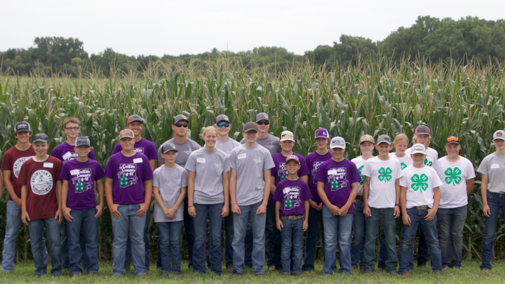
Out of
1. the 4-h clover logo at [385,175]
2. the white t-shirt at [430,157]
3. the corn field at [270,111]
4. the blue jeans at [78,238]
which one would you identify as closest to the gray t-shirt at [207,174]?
the corn field at [270,111]

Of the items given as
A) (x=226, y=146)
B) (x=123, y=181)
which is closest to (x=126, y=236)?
(x=123, y=181)

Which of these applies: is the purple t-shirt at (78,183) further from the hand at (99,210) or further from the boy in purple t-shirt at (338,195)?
the boy in purple t-shirt at (338,195)

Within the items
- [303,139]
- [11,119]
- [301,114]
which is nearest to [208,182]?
[303,139]

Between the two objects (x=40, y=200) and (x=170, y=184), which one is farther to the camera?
(x=170, y=184)

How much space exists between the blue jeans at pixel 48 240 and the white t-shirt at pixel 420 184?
5016mm

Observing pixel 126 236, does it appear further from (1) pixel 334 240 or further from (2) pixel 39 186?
(1) pixel 334 240

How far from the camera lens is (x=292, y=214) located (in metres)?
5.89

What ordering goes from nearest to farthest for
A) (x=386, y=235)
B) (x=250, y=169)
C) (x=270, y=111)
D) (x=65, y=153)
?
(x=250, y=169), (x=386, y=235), (x=65, y=153), (x=270, y=111)

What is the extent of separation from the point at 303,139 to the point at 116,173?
303cm

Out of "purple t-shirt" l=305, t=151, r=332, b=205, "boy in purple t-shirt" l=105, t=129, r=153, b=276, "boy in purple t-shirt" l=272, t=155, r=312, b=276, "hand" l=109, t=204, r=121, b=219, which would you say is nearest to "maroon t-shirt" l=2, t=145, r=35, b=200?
"boy in purple t-shirt" l=105, t=129, r=153, b=276

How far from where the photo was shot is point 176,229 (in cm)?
595

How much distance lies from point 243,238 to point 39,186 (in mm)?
2991

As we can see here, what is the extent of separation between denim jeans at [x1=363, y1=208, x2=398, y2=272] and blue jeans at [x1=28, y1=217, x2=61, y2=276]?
14.6 ft

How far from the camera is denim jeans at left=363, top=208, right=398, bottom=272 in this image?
5.97 meters
